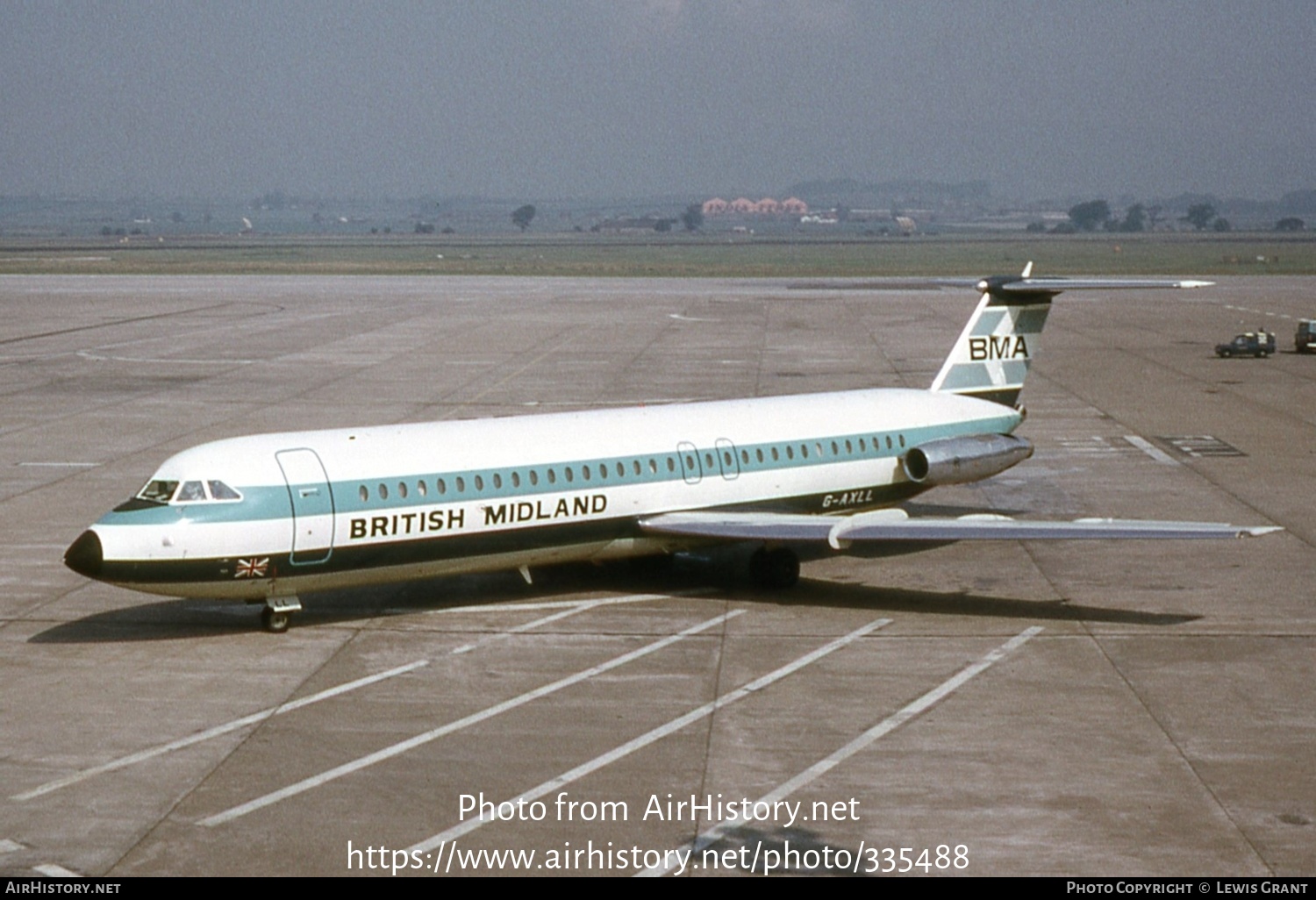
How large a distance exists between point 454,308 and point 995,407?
197 ft

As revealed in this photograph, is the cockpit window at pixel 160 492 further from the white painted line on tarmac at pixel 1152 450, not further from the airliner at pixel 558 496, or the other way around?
the white painted line on tarmac at pixel 1152 450

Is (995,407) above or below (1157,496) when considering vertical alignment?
above

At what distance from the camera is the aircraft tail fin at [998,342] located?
29.7m

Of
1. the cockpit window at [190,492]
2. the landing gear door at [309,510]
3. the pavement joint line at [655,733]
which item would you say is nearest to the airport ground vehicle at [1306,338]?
the pavement joint line at [655,733]

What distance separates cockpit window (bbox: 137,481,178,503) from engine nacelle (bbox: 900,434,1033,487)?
488 inches

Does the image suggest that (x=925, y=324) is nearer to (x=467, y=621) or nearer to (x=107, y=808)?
(x=467, y=621)

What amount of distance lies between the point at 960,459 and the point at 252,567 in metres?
12.5

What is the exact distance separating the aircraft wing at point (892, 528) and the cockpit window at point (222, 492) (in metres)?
6.26

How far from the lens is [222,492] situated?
21.2 metres

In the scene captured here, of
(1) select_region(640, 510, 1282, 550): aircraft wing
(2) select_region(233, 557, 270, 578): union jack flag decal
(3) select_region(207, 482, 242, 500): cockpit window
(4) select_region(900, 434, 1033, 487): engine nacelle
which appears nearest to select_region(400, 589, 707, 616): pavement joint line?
(1) select_region(640, 510, 1282, 550): aircraft wing

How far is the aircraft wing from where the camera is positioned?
22.7 m

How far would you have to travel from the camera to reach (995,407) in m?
29.8

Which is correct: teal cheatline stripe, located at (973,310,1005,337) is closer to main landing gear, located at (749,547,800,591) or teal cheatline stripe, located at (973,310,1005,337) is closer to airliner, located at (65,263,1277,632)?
airliner, located at (65,263,1277,632)
